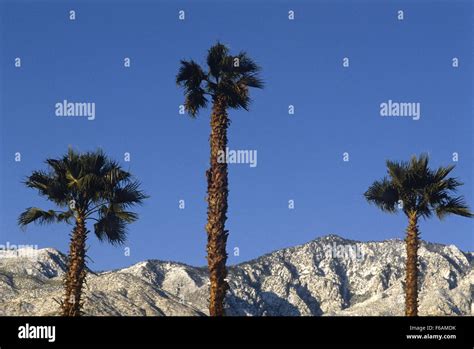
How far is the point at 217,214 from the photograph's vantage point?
1673 inches

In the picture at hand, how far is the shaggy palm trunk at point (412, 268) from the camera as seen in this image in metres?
48.8

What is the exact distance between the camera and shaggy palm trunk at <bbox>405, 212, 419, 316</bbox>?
1922 inches

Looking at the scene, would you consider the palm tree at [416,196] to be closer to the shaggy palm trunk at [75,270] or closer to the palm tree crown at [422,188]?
the palm tree crown at [422,188]

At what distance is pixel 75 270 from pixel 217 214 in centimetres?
799

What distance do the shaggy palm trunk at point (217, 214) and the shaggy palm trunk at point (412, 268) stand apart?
12724 mm

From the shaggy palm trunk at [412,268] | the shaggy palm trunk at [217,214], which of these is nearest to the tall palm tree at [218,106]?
the shaggy palm trunk at [217,214]

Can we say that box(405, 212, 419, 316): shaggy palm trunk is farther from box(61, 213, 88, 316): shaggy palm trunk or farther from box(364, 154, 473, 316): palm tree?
box(61, 213, 88, 316): shaggy palm trunk

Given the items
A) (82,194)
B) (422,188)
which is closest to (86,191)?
(82,194)

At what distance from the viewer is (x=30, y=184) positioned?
4562 centimetres

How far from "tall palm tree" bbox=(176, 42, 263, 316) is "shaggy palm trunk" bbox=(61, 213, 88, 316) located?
270 inches
